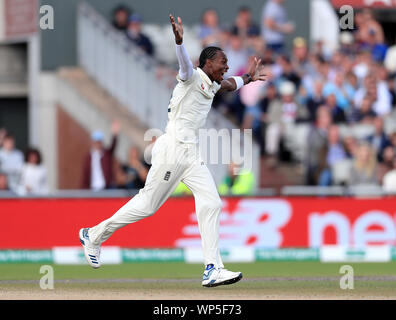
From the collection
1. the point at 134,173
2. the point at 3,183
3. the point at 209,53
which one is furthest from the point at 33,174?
the point at 209,53

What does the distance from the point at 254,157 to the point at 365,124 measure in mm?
2538

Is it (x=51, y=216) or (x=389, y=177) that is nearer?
(x=51, y=216)

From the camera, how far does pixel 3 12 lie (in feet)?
80.2

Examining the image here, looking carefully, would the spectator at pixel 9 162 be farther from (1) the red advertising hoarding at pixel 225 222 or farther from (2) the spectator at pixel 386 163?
(2) the spectator at pixel 386 163

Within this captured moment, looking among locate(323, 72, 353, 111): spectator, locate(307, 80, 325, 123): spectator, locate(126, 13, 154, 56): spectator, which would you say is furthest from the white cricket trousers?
locate(126, 13, 154, 56): spectator

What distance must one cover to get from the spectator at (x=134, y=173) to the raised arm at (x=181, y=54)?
7872 millimetres

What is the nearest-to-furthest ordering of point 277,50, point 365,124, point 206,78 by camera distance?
point 206,78, point 365,124, point 277,50

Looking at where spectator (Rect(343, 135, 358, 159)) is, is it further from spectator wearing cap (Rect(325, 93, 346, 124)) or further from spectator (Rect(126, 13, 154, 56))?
spectator (Rect(126, 13, 154, 56))

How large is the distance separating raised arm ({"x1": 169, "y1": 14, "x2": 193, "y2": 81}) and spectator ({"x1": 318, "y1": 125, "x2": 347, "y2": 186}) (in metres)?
8.65

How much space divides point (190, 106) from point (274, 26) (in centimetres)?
1214

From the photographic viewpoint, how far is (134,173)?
19.2 m

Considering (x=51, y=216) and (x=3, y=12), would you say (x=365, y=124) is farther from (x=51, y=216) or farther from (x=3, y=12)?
(x=3, y=12)
